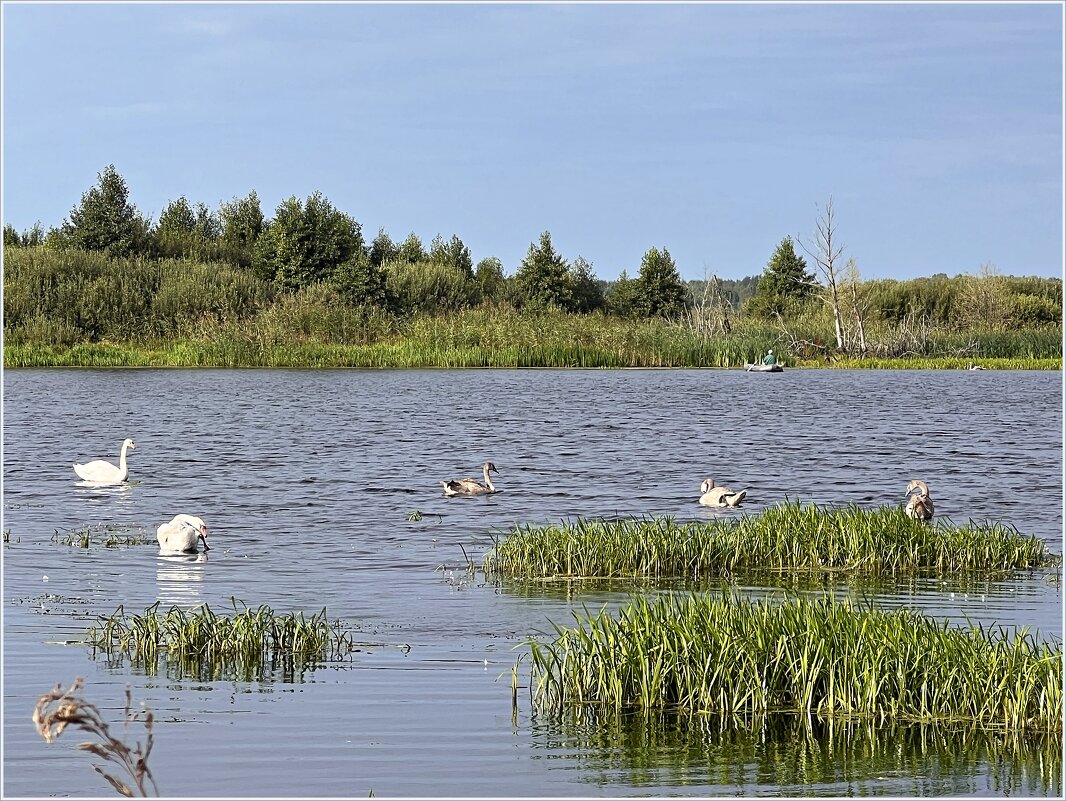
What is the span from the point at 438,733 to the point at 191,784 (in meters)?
1.39

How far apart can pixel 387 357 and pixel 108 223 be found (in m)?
24.9

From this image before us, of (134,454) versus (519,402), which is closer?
(134,454)

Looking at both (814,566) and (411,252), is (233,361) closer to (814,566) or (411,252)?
Result: (411,252)

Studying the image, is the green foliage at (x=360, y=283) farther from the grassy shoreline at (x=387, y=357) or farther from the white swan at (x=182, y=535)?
the white swan at (x=182, y=535)

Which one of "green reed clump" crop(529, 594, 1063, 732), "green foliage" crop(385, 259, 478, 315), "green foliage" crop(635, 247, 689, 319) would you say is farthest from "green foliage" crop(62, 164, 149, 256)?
"green reed clump" crop(529, 594, 1063, 732)

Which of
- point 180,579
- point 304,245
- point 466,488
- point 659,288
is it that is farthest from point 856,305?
point 180,579

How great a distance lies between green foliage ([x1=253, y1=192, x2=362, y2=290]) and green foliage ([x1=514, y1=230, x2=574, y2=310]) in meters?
8.51

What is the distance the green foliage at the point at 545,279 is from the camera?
235ft

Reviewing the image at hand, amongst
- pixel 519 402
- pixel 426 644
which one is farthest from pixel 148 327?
pixel 426 644

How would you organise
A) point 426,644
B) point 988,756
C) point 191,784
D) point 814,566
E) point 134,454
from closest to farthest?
point 191,784
point 988,756
point 426,644
point 814,566
point 134,454

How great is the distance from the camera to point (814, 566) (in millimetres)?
12781

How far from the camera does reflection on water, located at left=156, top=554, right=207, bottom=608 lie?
36.8 feet

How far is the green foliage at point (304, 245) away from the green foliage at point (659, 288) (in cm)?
1461

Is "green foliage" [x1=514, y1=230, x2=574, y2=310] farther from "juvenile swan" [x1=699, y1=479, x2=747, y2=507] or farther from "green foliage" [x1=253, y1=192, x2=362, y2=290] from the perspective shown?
"juvenile swan" [x1=699, y1=479, x2=747, y2=507]
